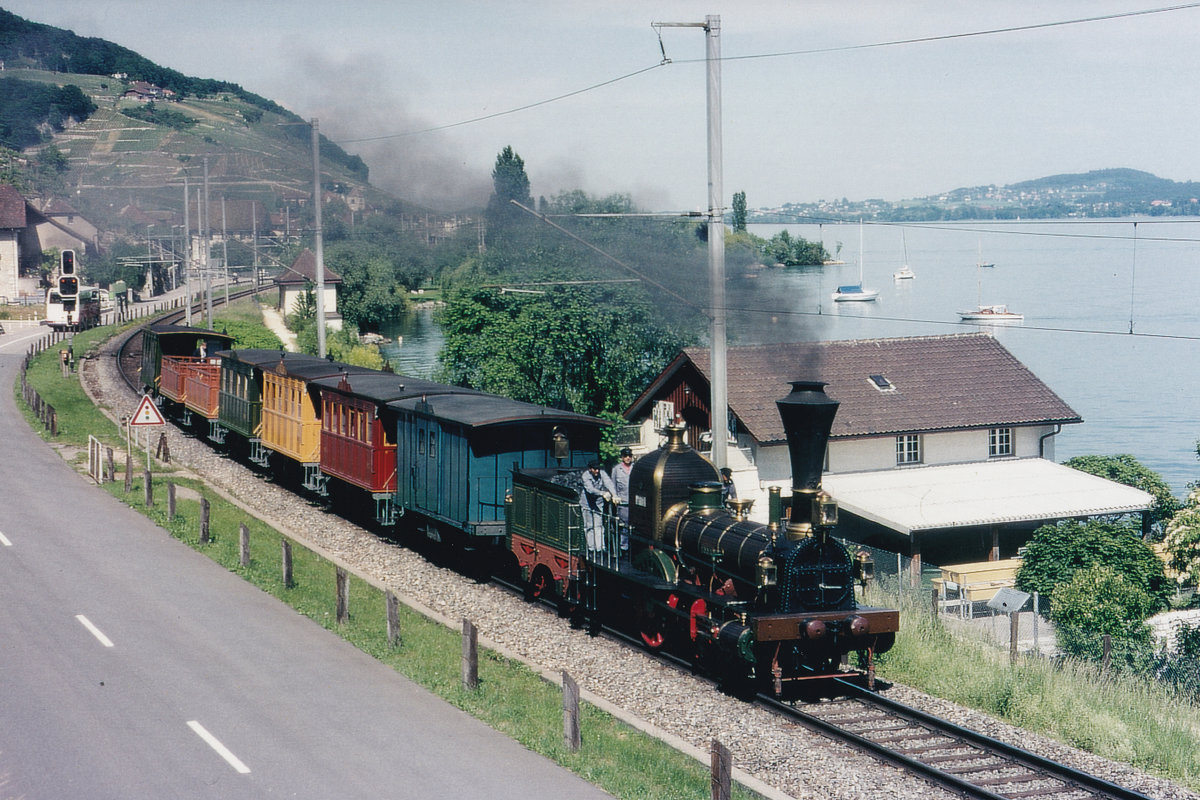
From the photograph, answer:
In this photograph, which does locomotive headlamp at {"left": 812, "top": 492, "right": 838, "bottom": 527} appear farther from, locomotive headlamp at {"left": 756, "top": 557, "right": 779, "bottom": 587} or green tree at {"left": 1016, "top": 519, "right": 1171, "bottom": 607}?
green tree at {"left": 1016, "top": 519, "right": 1171, "bottom": 607}

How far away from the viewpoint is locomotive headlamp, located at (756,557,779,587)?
1276cm

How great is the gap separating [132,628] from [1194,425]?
71128 mm

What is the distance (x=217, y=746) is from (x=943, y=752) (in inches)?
292

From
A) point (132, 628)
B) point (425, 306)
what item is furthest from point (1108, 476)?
point (425, 306)

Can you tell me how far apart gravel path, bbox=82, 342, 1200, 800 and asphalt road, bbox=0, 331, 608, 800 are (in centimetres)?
210

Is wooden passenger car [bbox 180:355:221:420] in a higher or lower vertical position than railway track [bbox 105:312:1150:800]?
higher

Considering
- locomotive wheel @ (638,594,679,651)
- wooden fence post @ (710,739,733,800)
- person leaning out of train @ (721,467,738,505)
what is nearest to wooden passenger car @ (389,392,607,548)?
person leaning out of train @ (721,467,738,505)

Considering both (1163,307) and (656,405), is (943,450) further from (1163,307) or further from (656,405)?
(1163,307)

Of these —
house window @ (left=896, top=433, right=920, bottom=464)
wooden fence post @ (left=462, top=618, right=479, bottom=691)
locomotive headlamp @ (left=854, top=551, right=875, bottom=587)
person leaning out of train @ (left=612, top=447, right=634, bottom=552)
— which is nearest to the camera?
wooden fence post @ (left=462, top=618, right=479, bottom=691)

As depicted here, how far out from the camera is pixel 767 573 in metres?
12.8

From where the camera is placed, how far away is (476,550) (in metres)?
20.2

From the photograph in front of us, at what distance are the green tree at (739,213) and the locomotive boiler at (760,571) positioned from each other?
15290 millimetres

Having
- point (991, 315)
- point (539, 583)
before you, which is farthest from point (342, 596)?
point (991, 315)

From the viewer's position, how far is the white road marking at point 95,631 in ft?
47.5
